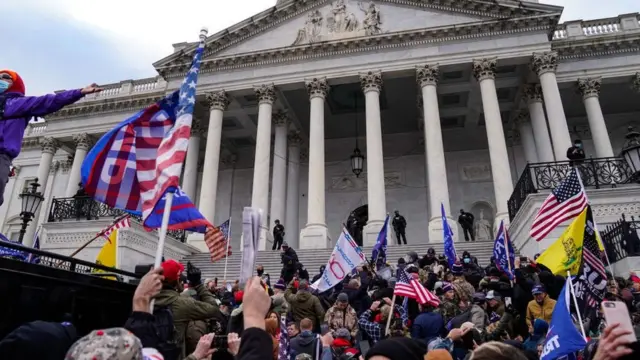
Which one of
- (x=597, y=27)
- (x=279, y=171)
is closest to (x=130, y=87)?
(x=279, y=171)

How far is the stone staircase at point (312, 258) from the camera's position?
1809cm

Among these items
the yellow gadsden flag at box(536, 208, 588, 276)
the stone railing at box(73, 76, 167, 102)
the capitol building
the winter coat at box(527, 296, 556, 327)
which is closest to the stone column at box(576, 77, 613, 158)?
the capitol building

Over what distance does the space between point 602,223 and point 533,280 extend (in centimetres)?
809

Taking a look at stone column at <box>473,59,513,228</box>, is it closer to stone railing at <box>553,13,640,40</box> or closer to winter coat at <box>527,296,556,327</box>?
stone railing at <box>553,13,640,40</box>

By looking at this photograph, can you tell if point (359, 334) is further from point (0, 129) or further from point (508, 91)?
point (508, 91)

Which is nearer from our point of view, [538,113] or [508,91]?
[538,113]

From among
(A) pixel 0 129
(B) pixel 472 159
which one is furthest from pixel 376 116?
(A) pixel 0 129

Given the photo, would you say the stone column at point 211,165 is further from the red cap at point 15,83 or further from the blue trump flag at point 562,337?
the blue trump flag at point 562,337

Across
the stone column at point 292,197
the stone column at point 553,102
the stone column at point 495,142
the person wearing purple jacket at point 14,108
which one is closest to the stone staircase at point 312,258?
the stone column at point 495,142

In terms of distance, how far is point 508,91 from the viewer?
2698 centimetres

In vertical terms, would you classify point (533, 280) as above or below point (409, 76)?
below

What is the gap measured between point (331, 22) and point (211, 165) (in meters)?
10.7

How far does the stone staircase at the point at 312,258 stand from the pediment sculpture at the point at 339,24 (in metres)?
12.2

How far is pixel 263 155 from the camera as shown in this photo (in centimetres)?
2336
